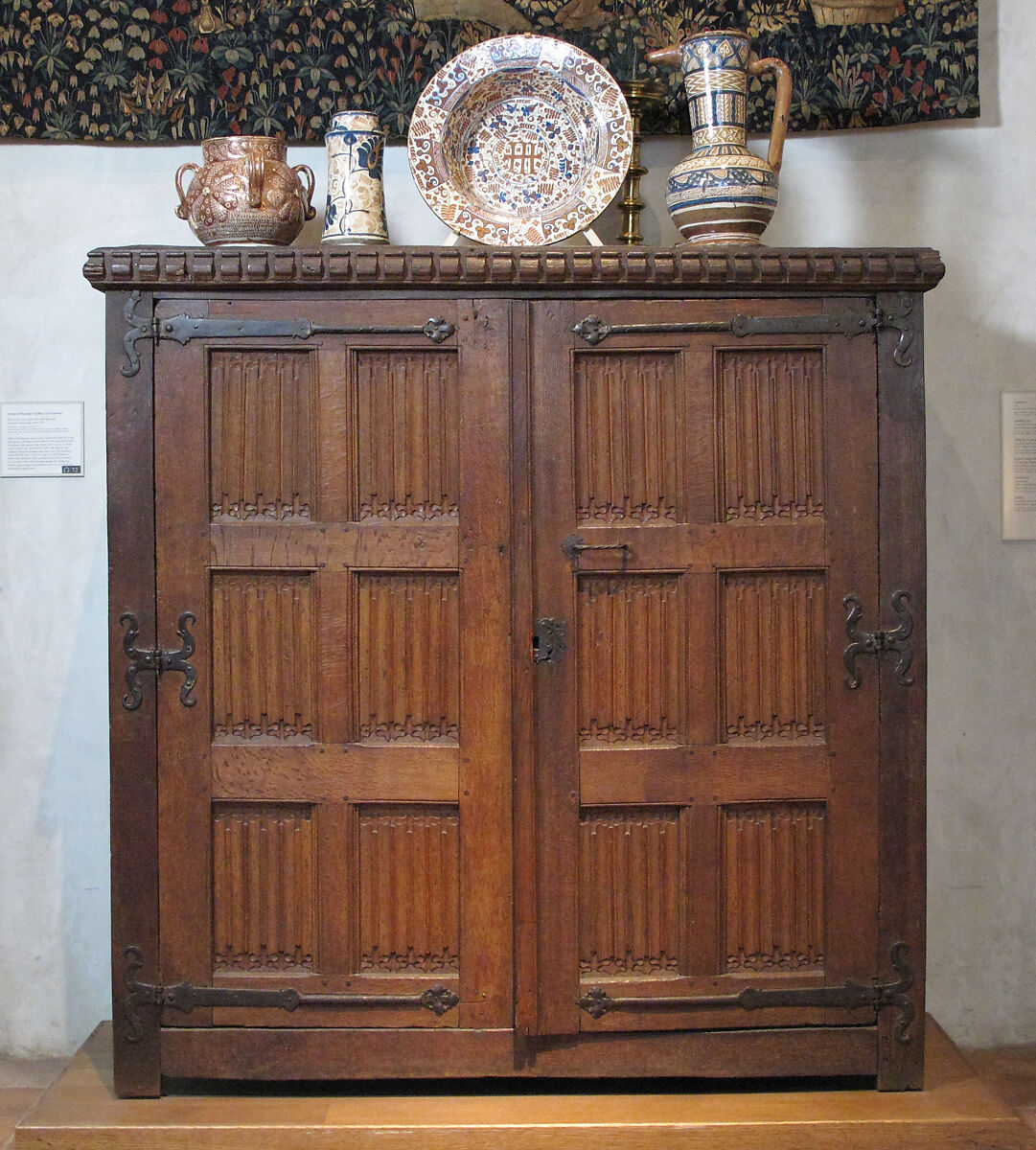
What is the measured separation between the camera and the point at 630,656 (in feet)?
6.92

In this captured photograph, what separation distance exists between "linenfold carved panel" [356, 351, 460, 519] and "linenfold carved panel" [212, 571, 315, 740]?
0.21 m

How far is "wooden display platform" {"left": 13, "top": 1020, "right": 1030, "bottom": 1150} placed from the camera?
6.67 ft

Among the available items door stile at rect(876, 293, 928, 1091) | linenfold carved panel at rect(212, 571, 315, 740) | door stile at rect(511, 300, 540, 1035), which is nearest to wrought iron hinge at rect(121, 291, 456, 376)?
door stile at rect(511, 300, 540, 1035)

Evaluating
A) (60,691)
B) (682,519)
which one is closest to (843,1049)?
(682,519)

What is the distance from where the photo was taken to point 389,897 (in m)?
2.11

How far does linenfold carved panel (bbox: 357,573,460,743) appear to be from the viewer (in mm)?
2102

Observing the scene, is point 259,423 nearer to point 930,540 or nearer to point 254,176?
point 254,176

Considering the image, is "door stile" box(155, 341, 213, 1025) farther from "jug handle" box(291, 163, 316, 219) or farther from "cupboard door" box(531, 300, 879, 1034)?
"cupboard door" box(531, 300, 879, 1034)

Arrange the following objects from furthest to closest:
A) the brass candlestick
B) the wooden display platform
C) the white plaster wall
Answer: the white plaster wall < the brass candlestick < the wooden display platform

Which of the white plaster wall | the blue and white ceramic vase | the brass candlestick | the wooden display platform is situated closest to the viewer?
the wooden display platform

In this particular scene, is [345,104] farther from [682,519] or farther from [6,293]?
[682,519]

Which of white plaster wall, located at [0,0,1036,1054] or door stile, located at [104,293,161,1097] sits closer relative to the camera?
door stile, located at [104,293,161,1097]

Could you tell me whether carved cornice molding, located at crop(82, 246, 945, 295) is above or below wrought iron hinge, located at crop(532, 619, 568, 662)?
above

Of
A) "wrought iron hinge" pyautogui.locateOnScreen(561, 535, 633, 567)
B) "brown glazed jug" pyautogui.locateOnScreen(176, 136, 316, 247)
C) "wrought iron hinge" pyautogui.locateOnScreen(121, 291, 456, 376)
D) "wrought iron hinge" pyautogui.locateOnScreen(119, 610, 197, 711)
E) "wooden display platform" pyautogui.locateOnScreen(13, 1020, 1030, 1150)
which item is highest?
"brown glazed jug" pyautogui.locateOnScreen(176, 136, 316, 247)
